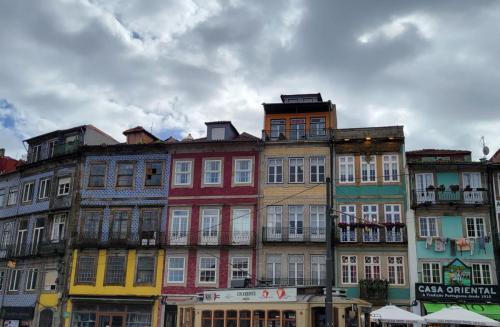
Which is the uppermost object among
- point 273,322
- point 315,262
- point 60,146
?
point 60,146

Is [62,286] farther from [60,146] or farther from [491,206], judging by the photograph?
[491,206]

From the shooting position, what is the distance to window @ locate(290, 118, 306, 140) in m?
37.1

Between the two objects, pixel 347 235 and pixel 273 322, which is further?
pixel 347 235

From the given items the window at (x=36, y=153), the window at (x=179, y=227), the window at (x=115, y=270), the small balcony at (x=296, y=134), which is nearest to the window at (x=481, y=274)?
the small balcony at (x=296, y=134)

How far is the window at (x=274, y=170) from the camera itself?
1420 inches

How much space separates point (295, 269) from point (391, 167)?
8537mm

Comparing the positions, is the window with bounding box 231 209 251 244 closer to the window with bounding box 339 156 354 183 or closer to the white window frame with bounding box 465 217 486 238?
the window with bounding box 339 156 354 183

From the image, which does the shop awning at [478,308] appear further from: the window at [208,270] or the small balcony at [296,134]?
the window at [208,270]

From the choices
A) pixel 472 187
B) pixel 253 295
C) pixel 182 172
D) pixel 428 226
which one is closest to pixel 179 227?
pixel 182 172

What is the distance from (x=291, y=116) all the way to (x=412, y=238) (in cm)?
1106

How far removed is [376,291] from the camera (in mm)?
32156

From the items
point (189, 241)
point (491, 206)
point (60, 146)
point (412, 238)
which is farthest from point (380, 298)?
point (60, 146)

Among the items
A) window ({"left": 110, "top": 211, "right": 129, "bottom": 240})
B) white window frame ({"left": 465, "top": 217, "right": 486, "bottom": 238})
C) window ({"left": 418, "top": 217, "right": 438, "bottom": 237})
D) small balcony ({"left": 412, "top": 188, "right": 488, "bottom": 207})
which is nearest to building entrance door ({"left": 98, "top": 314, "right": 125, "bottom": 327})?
window ({"left": 110, "top": 211, "right": 129, "bottom": 240})

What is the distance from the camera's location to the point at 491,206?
108ft
